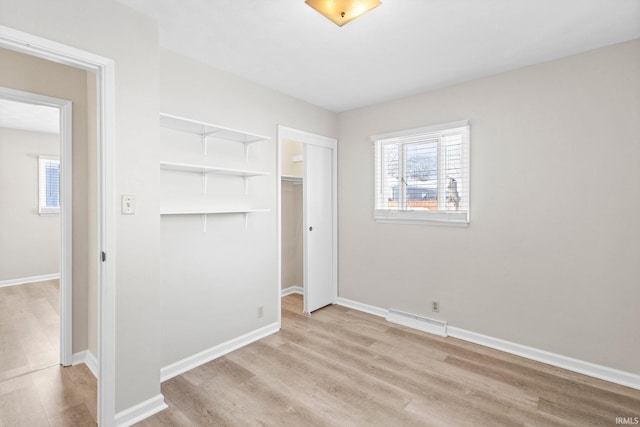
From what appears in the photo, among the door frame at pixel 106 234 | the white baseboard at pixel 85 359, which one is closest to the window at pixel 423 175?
the door frame at pixel 106 234

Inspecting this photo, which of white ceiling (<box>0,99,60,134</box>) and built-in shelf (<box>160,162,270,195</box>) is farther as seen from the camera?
white ceiling (<box>0,99,60,134</box>)

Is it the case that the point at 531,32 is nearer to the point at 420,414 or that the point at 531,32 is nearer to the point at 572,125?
the point at 572,125

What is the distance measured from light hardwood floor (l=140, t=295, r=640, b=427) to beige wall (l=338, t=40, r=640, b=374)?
366mm

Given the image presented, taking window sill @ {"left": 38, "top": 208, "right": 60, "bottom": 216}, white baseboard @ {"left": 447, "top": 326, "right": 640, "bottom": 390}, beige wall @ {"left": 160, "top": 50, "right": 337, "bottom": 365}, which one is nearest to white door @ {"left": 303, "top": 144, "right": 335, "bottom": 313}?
beige wall @ {"left": 160, "top": 50, "right": 337, "bottom": 365}

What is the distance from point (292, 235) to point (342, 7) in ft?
10.6

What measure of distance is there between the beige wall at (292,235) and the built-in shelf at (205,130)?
1.62 meters

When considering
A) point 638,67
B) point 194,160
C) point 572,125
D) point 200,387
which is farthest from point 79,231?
point 638,67

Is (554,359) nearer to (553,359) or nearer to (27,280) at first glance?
(553,359)

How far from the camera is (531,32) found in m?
2.13

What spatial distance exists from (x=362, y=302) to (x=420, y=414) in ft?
6.20

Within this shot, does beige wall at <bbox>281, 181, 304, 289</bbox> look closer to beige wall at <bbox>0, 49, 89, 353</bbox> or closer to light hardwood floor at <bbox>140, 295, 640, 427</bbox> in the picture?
light hardwood floor at <bbox>140, 295, 640, 427</bbox>

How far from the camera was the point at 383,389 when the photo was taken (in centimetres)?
226

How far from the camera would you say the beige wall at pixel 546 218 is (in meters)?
2.30

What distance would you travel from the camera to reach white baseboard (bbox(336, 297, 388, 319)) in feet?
12.1
